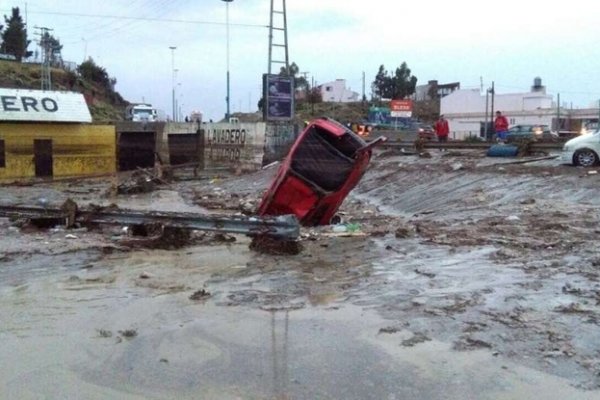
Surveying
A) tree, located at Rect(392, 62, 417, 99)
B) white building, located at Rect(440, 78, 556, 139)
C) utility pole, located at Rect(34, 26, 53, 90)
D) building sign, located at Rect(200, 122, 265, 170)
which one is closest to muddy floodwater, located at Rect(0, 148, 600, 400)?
building sign, located at Rect(200, 122, 265, 170)

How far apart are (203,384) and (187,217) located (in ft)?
18.7

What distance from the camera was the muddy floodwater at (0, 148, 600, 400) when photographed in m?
4.70

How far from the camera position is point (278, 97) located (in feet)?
105

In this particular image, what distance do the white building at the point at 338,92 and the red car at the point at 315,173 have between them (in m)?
92.3

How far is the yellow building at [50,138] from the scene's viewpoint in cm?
2712

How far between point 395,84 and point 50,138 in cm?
7770

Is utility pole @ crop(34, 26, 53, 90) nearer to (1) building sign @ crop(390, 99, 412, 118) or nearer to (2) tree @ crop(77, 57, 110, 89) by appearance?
(2) tree @ crop(77, 57, 110, 89)

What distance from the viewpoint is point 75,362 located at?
5129 mm

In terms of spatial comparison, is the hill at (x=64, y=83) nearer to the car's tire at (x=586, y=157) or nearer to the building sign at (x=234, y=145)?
the building sign at (x=234, y=145)

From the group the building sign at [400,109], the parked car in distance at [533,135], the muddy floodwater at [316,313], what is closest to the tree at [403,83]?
the building sign at [400,109]

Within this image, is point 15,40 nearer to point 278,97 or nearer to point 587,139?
point 278,97

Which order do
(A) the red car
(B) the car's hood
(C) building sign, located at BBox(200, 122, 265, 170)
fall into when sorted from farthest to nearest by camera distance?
1. (C) building sign, located at BBox(200, 122, 265, 170)
2. (B) the car's hood
3. (A) the red car

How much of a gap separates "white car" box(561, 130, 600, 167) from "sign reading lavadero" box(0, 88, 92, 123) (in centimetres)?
1976

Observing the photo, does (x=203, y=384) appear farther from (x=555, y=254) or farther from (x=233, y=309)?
(x=555, y=254)
